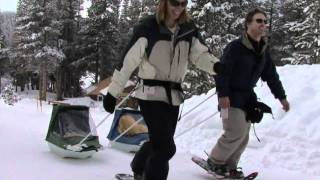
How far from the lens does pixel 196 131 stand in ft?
29.0

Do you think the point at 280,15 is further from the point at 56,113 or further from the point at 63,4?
the point at 56,113

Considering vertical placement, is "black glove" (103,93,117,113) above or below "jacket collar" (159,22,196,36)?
below

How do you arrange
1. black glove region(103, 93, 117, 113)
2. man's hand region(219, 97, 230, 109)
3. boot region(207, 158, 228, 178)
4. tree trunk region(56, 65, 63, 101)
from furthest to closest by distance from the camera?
tree trunk region(56, 65, 63, 101), boot region(207, 158, 228, 178), man's hand region(219, 97, 230, 109), black glove region(103, 93, 117, 113)

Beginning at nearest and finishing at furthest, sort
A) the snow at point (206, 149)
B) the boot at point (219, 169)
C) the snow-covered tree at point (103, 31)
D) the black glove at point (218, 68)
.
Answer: the black glove at point (218, 68)
the boot at point (219, 169)
the snow at point (206, 149)
the snow-covered tree at point (103, 31)

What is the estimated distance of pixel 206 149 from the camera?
7.87 metres

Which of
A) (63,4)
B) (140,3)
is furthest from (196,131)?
(140,3)

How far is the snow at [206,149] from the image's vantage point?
5676mm

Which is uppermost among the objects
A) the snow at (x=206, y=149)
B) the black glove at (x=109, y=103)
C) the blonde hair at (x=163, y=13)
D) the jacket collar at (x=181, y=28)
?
the blonde hair at (x=163, y=13)

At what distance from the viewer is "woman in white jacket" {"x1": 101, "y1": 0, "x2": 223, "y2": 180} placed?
4.25 meters

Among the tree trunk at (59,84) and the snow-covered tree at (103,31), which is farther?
the tree trunk at (59,84)

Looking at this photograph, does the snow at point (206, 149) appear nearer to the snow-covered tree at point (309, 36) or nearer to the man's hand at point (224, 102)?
the man's hand at point (224, 102)

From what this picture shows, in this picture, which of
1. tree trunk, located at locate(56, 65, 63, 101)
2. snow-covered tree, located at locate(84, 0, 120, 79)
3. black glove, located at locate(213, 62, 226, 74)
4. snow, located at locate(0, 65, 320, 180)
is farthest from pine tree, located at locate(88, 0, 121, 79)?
black glove, located at locate(213, 62, 226, 74)

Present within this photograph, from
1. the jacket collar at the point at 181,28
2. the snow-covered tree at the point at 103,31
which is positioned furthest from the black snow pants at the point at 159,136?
the snow-covered tree at the point at 103,31

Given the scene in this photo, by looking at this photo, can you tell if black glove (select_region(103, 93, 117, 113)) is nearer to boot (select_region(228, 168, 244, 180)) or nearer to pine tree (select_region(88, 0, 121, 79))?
boot (select_region(228, 168, 244, 180))
